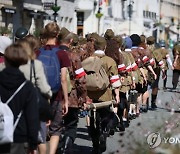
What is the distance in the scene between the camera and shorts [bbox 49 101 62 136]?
7.60 m

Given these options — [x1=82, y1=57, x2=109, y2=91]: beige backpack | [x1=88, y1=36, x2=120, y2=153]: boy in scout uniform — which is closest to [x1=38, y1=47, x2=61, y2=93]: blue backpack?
[x1=82, y1=57, x2=109, y2=91]: beige backpack

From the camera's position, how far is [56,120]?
25.1 feet

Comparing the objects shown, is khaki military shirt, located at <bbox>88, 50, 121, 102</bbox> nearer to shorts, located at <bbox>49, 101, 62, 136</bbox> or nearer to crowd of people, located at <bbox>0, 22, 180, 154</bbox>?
crowd of people, located at <bbox>0, 22, 180, 154</bbox>

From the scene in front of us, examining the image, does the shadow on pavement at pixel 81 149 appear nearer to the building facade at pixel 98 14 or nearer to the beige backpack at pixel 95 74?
the beige backpack at pixel 95 74

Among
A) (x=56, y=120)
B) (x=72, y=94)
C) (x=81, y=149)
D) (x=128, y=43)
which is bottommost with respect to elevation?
(x=81, y=149)

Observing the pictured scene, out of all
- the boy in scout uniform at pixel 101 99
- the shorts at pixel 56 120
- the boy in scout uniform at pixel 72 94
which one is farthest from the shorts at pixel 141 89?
the shorts at pixel 56 120

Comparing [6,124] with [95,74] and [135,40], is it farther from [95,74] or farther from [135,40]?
[135,40]

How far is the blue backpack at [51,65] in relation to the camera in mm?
7336

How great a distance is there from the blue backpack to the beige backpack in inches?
53.1

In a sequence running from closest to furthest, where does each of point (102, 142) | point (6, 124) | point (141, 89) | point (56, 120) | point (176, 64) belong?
1. point (6, 124)
2. point (56, 120)
3. point (102, 142)
4. point (141, 89)
5. point (176, 64)

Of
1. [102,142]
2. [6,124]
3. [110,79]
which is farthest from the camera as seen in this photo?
[110,79]

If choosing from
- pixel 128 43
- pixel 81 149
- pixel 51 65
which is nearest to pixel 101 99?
pixel 81 149

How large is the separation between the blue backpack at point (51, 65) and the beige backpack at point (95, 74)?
1348mm

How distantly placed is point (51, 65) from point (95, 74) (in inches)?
59.4
